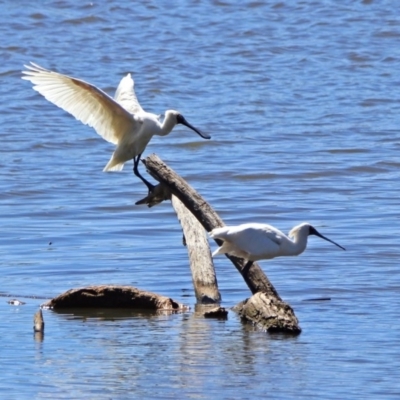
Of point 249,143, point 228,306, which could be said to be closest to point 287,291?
point 228,306

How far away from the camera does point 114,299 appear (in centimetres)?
994

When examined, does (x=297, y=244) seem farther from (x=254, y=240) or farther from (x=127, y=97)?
(x=127, y=97)

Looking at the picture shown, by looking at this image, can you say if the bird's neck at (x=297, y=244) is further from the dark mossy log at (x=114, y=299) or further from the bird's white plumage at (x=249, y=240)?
the dark mossy log at (x=114, y=299)

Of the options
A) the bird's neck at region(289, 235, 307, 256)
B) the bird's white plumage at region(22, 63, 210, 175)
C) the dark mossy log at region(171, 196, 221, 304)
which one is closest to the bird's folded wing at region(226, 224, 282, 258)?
the bird's neck at region(289, 235, 307, 256)

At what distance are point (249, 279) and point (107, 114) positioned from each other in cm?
251

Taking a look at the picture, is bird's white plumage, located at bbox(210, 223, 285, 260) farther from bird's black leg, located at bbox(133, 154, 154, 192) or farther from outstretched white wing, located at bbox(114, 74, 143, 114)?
outstretched white wing, located at bbox(114, 74, 143, 114)

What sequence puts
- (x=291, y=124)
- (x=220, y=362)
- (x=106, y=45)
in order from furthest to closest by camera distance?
(x=106, y=45)
(x=291, y=124)
(x=220, y=362)

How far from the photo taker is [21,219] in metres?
14.6

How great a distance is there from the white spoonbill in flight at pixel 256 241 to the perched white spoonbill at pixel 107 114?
1653 mm

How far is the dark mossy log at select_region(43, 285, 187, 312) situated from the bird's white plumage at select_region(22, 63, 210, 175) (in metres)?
1.49

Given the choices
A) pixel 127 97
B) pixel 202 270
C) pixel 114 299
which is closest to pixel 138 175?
pixel 127 97

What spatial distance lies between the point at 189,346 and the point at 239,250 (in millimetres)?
993

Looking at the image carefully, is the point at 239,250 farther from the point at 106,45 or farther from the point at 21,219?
the point at 106,45

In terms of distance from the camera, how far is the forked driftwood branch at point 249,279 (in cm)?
906
